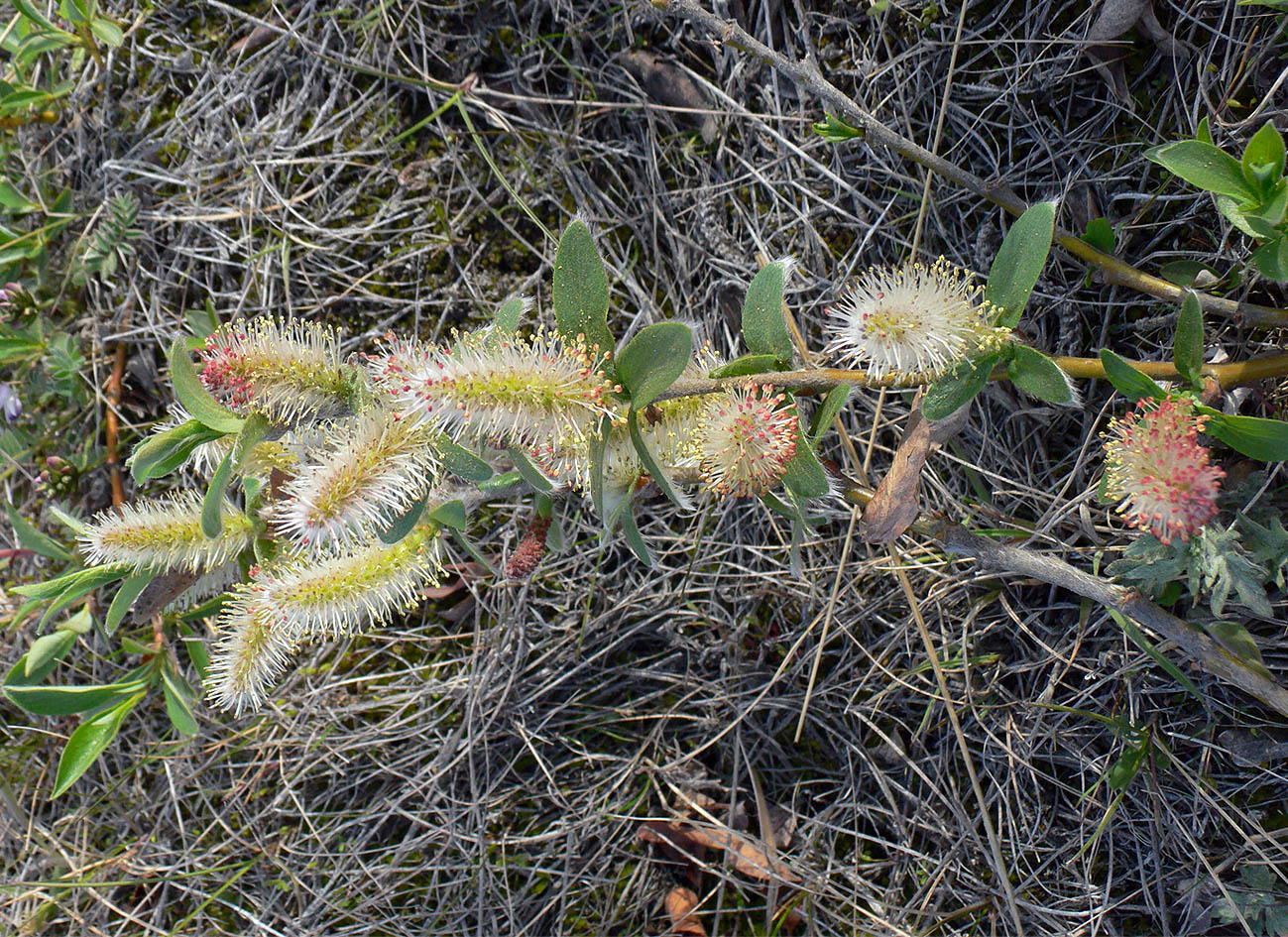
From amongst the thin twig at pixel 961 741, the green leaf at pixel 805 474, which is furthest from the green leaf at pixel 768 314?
the thin twig at pixel 961 741

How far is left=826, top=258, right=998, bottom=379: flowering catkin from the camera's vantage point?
54.7 inches

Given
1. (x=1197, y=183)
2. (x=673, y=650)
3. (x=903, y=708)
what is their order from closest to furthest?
1. (x=1197, y=183)
2. (x=903, y=708)
3. (x=673, y=650)

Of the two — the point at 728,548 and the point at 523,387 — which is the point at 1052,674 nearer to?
the point at 728,548

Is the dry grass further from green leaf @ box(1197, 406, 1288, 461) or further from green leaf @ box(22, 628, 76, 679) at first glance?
green leaf @ box(22, 628, 76, 679)

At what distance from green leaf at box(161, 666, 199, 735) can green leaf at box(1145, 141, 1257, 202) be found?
2.47 m

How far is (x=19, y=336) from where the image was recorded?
2693 millimetres

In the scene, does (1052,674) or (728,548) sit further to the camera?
(728,548)

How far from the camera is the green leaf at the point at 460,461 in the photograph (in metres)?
1.51

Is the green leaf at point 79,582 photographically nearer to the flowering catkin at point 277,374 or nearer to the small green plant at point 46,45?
the flowering catkin at point 277,374

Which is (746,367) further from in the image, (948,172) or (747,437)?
(948,172)

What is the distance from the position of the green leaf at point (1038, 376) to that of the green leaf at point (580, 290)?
0.73 meters

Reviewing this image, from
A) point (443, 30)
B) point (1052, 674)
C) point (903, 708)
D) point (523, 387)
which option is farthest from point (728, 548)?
point (443, 30)

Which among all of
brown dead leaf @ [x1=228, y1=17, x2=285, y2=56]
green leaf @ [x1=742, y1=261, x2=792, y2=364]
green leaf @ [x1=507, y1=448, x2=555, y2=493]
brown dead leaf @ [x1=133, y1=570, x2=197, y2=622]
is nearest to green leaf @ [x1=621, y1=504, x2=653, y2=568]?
green leaf @ [x1=507, y1=448, x2=555, y2=493]

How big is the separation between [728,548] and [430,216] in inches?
54.2
